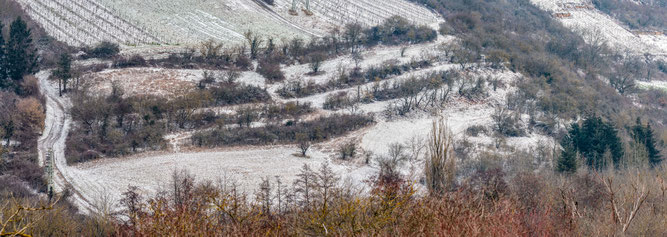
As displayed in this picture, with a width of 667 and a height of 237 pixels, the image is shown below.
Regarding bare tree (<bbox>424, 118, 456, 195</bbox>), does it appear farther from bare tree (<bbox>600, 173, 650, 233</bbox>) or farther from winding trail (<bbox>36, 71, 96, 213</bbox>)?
winding trail (<bbox>36, 71, 96, 213</bbox>)

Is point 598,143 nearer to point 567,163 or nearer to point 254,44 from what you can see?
point 567,163

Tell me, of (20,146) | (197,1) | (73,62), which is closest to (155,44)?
(73,62)

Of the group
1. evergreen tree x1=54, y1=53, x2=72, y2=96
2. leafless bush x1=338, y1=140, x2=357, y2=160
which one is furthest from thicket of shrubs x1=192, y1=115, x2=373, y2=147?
evergreen tree x1=54, y1=53, x2=72, y2=96

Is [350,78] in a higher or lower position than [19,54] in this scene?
lower

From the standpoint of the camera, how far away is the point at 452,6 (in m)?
82.9

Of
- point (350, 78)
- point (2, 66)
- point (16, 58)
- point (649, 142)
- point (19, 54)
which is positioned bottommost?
point (649, 142)

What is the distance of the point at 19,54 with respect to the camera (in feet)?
151

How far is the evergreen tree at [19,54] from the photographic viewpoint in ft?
149

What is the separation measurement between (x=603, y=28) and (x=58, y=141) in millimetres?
97269

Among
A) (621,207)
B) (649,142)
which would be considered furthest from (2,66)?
(649,142)

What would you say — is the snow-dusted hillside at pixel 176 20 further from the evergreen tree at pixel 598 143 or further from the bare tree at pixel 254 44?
the evergreen tree at pixel 598 143

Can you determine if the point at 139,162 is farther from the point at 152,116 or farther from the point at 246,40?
the point at 246,40

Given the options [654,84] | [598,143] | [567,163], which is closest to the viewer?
[567,163]

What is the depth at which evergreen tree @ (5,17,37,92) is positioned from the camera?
149ft
